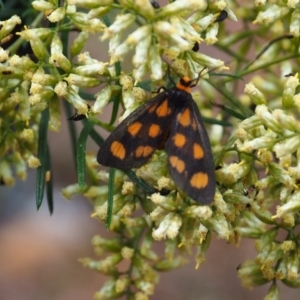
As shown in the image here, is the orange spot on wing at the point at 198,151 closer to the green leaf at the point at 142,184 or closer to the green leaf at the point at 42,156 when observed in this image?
the green leaf at the point at 142,184

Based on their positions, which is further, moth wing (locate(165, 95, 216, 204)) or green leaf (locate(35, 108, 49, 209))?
green leaf (locate(35, 108, 49, 209))

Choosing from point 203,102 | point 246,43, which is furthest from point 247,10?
point 203,102

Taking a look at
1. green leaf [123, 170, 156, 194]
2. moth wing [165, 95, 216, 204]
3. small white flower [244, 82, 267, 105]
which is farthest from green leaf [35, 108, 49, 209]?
small white flower [244, 82, 267, 105]

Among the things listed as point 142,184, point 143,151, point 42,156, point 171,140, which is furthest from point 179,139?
point 42,156

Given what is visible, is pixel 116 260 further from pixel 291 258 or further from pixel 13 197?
pixel 13 197

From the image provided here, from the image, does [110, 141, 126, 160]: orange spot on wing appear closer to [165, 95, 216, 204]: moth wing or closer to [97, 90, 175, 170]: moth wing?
[97, 90, 175, 170]: moth wing
